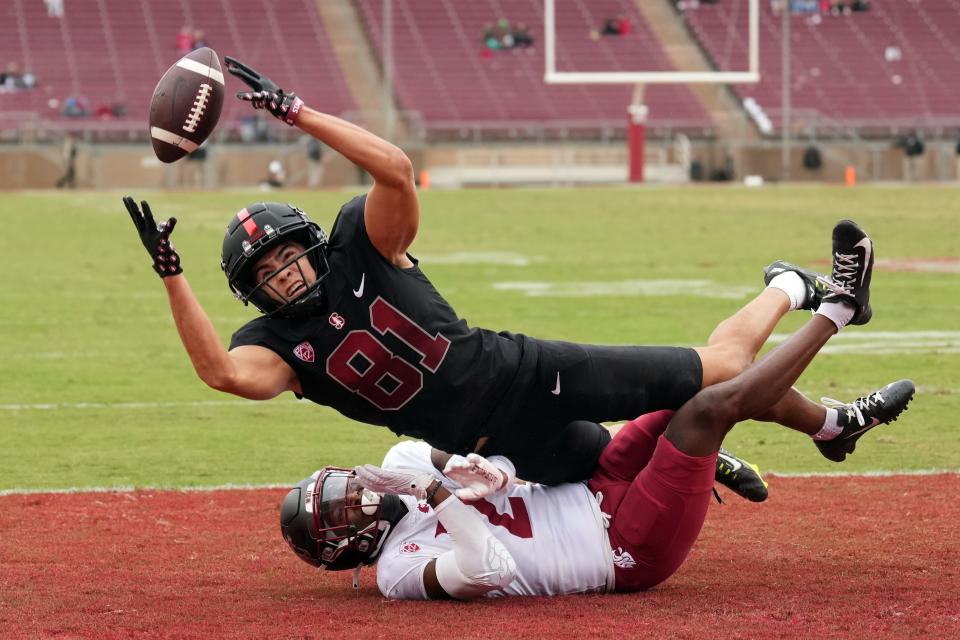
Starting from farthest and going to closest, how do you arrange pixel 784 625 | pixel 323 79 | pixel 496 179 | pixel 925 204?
pixel 323 79 → pixel 496 179 → pixel 925 204 → pixel 784 625

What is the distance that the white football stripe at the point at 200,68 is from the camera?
226 inches

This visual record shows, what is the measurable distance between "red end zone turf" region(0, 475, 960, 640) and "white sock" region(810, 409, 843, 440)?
0.43 metres

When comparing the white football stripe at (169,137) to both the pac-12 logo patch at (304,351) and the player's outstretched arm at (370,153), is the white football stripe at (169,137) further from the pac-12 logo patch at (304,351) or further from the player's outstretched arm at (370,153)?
the pac-12 logo patch at (304,351)

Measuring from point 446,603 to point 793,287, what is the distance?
210cm

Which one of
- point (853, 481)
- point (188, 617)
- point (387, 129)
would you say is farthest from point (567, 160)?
point (188, 617)

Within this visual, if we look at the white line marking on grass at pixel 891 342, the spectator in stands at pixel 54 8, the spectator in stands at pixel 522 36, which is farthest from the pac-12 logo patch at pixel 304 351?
the spectator in stands at pixel 54 8

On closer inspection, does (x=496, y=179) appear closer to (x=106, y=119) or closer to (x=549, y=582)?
(x=106, y=119)

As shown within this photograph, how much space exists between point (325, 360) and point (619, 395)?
1.11m

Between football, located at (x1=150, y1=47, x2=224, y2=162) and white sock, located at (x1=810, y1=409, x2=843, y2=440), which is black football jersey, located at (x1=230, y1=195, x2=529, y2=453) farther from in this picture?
white sock, located at (x1=810, y1=409, x2=843, y2=440)

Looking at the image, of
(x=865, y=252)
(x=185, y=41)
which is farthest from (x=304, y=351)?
(x=185, y=41)

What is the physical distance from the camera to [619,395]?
578cm

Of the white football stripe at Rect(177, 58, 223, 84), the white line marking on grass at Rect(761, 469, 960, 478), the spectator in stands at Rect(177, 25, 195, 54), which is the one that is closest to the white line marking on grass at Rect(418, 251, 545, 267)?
the white line marking on grass at Rect(761, 469, 960, 478)

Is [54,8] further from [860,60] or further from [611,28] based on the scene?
[860,60]

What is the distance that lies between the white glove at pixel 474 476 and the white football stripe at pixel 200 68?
1699 millimetres
